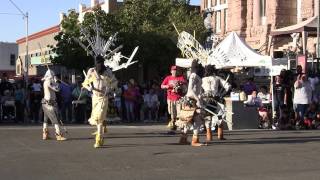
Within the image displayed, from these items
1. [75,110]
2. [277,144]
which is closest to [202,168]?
[277,144]

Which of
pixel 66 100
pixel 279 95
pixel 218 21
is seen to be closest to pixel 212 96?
pixel 279 95

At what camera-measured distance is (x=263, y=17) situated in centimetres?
4309

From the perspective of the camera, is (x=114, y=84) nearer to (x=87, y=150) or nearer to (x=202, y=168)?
(x=87, y=150)

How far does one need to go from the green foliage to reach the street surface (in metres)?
23.6

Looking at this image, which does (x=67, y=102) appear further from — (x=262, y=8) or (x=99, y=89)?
(x=262, y=8)

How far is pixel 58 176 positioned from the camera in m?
9.68

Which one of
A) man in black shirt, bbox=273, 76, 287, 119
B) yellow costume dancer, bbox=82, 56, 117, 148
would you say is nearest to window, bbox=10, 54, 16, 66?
man in black shirt, bbox=273, 76, 287, 119

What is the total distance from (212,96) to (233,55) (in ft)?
31.4

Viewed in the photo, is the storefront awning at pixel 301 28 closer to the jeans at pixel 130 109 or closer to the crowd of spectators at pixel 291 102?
the crowd of spectators at pixel 291 102

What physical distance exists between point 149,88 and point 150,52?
1578 cm

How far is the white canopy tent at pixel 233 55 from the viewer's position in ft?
76.5

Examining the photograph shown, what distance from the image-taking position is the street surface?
982 cm

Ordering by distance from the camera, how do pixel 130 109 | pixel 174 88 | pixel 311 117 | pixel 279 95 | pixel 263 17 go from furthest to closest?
pixel 263 17
pixel 130 109
pixel 279 95
pixel 311 117
pixel 174 88

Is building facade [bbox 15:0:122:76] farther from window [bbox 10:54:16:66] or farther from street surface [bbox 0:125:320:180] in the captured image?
street surface [bbox 0:125:320:180]
